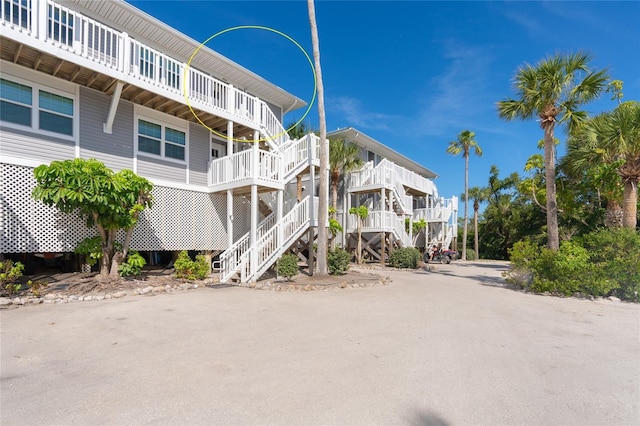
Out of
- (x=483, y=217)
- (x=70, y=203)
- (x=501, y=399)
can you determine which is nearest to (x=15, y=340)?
(x=70, y=203)

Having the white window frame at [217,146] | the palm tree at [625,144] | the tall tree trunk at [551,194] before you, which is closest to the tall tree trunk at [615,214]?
the palm tree at [625,144]

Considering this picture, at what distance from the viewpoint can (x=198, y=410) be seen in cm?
314

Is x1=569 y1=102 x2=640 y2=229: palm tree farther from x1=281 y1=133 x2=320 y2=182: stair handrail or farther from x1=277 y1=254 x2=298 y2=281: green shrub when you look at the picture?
x1=277 y1=254 x2=298 y2=281: green shrub

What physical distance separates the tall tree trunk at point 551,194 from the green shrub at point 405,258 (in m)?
7.01

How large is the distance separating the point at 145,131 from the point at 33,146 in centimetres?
333

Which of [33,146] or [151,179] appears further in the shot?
[151,179]

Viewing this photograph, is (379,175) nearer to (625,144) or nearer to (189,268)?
(625,144)

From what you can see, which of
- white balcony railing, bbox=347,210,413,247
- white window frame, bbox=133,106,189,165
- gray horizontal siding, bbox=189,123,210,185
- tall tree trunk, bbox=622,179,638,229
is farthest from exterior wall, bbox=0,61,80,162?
tall tree trunk, bbox=622,179,638,229

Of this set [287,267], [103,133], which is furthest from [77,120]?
[287,267]

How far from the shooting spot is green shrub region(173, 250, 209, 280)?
11195 millimetres

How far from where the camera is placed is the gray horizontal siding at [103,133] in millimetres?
10398

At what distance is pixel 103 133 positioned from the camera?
10.8m

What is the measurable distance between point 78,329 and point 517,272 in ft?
41.3

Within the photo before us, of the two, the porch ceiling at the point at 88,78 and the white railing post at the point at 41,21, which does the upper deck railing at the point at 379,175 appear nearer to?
the porch ceiling at the point at 88,78
